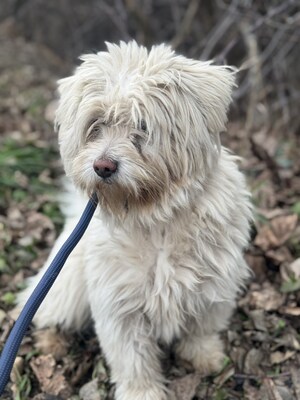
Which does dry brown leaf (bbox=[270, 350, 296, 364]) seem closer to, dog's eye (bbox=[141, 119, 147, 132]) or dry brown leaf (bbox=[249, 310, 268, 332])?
dry brown leaf (bbox=[249, 310, 268, 332])

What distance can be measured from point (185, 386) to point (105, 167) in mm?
1311

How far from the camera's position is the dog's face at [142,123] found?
2.29 metres

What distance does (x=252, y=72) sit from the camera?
5.50m

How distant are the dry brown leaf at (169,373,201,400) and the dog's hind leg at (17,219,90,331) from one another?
611 millimetres

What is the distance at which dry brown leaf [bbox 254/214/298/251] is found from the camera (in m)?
3.66

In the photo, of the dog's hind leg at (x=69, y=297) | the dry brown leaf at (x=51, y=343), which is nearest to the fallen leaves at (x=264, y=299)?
the dog's hind leg at (x=69, y=297)

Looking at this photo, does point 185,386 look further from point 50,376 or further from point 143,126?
point 143,126

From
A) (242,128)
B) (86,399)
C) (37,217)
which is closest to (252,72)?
(242,128)

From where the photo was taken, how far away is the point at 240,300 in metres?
3.41

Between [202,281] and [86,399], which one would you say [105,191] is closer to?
[202,281]

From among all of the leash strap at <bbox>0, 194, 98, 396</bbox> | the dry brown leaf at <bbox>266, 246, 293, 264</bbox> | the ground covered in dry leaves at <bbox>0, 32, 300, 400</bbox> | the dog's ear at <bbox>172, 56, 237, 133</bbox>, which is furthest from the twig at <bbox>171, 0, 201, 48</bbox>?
the leash strap at <bbox>0, 194, 98, 396</bbox>

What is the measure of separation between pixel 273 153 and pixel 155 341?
2.57m

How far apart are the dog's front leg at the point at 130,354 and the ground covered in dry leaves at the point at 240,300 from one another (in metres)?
0.14

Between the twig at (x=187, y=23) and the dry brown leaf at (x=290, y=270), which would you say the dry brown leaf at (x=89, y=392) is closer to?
the dry brown leaf at (x=290, y=270)
